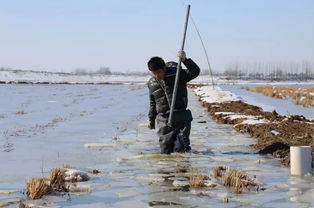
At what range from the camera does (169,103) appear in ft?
30.6

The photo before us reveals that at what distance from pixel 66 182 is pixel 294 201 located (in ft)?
9.15

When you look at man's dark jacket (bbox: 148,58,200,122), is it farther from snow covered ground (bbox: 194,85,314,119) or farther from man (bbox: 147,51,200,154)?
snow covered ground (bbox: 194,85,314,119)

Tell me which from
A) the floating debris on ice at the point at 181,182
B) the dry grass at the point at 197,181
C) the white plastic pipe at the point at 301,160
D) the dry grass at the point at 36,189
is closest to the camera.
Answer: the dry grass at the point at 36,189

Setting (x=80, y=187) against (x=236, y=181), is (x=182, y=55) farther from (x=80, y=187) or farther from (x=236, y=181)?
(x=80, y=187)

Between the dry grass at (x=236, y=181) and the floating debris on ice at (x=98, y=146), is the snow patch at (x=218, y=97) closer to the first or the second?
the floating debris on ice at (x=98, y=146)

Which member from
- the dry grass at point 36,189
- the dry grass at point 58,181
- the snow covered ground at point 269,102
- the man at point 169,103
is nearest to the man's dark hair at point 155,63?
the man at point 169,103

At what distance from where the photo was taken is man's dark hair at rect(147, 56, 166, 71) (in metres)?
8.87

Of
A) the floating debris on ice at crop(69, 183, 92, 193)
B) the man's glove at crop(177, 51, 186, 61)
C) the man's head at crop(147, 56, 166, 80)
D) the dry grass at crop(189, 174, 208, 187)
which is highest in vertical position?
the man's glove at crop(177, 51, 186, 61)

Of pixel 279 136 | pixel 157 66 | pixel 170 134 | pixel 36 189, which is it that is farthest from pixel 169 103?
pixel 36 189

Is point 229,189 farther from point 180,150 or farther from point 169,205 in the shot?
point 180,150

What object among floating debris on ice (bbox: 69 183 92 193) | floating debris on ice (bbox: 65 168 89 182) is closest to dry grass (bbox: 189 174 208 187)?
floating debris on ice (bbox: 69 183 92 193)

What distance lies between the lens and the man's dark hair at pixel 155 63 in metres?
8.87

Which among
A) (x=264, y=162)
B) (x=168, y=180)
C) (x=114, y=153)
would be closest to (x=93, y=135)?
(x=114, y=153)

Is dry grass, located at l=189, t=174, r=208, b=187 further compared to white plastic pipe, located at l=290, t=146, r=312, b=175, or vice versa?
white plastic pipe, located at l=290, t=146, r=312, b=175
